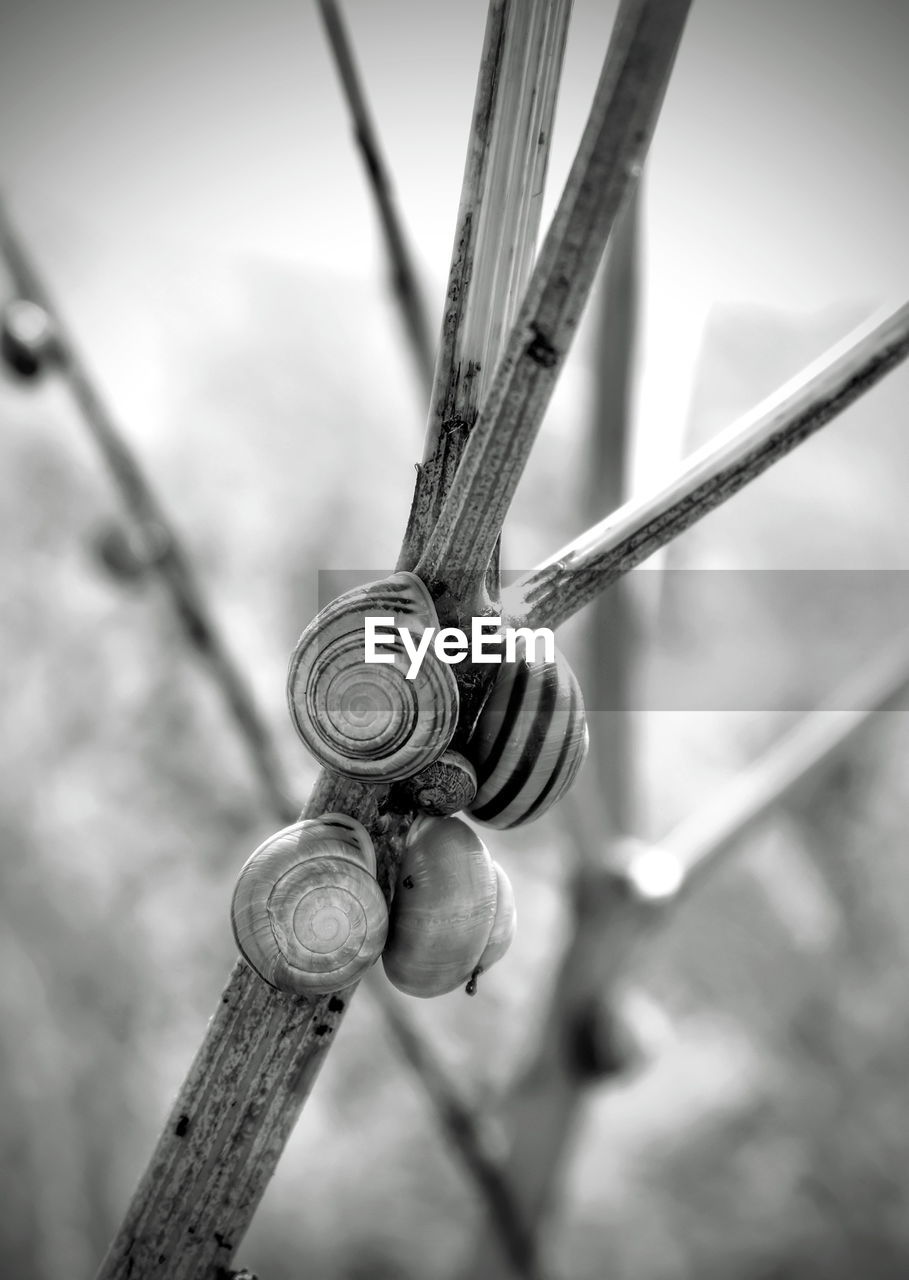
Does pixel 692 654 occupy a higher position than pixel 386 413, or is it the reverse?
pixel 386 413

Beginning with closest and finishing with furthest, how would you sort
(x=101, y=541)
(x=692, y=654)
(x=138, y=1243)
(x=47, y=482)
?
(x=138, y=1243)
(x=101, y=541)
(x=692, y=654)
(x=47, y=482)

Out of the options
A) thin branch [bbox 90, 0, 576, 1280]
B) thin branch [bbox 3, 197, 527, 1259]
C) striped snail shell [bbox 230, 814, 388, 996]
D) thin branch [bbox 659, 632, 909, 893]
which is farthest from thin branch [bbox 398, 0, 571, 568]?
thin branch [bbox 659, 632, 909, 893]

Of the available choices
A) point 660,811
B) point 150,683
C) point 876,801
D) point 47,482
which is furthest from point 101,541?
point 876,801

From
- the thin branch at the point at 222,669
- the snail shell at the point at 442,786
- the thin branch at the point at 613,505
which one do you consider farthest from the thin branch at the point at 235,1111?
the thin branch at the point at 613,505

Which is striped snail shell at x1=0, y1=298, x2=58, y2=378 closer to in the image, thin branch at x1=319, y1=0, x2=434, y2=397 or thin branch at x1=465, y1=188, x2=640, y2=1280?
thin branch at x1=319, y1=0, x2=434, y2=397

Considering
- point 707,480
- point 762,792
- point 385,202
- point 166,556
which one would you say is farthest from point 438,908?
point 762,792

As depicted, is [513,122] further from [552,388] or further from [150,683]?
[150,683]
